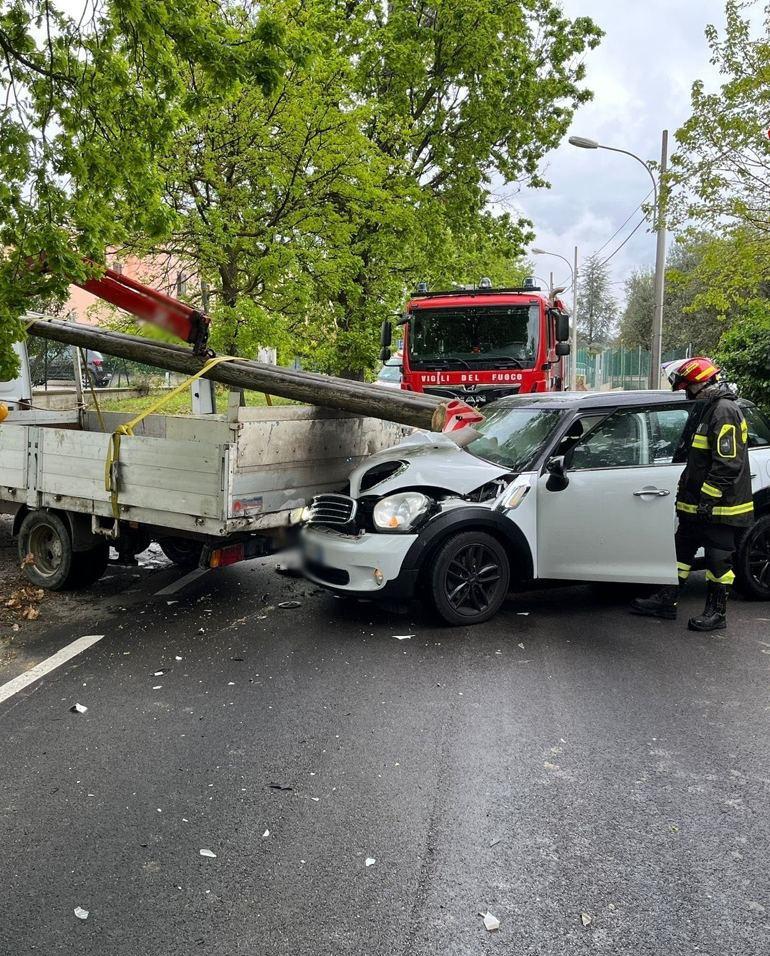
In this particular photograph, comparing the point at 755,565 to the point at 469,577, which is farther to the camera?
the point at 755,565

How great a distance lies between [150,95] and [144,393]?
181 inches

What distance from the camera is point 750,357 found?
43.5 feet

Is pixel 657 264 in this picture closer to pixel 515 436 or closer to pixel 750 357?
pixel 750 357

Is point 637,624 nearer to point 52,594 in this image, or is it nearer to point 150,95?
point 52,594

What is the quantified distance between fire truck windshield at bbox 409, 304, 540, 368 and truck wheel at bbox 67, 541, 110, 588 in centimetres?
649

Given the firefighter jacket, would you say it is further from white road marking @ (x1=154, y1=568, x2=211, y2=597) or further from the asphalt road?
white road marking @ (x1=154, y1=568, x2=211, y2=597)

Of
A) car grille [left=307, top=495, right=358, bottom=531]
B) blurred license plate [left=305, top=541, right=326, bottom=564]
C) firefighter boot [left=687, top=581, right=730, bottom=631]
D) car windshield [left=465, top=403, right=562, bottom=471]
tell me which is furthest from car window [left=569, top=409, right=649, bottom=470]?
blurred license plate [left=305, top=541, right=326, bottom=564]

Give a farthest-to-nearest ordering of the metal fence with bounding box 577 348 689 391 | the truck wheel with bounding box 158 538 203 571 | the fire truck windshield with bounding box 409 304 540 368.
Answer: the metal fence with bounding box 577 348 689 391
the fire truck windshield with bounding box 409 304 540 368
the truck wheel with bounding box 158 538 203 571

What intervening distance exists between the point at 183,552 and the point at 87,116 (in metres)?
3.79

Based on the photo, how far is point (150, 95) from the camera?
6.28 metres

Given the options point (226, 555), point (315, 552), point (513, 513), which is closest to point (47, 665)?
point (226, 555)

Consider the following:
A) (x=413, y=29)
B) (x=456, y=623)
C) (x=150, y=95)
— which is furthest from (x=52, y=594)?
A: (x=413, y=29)

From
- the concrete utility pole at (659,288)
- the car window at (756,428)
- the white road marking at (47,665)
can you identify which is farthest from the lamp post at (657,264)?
the white road marking at (47,665)

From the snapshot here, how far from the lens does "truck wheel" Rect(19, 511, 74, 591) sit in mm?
6496
